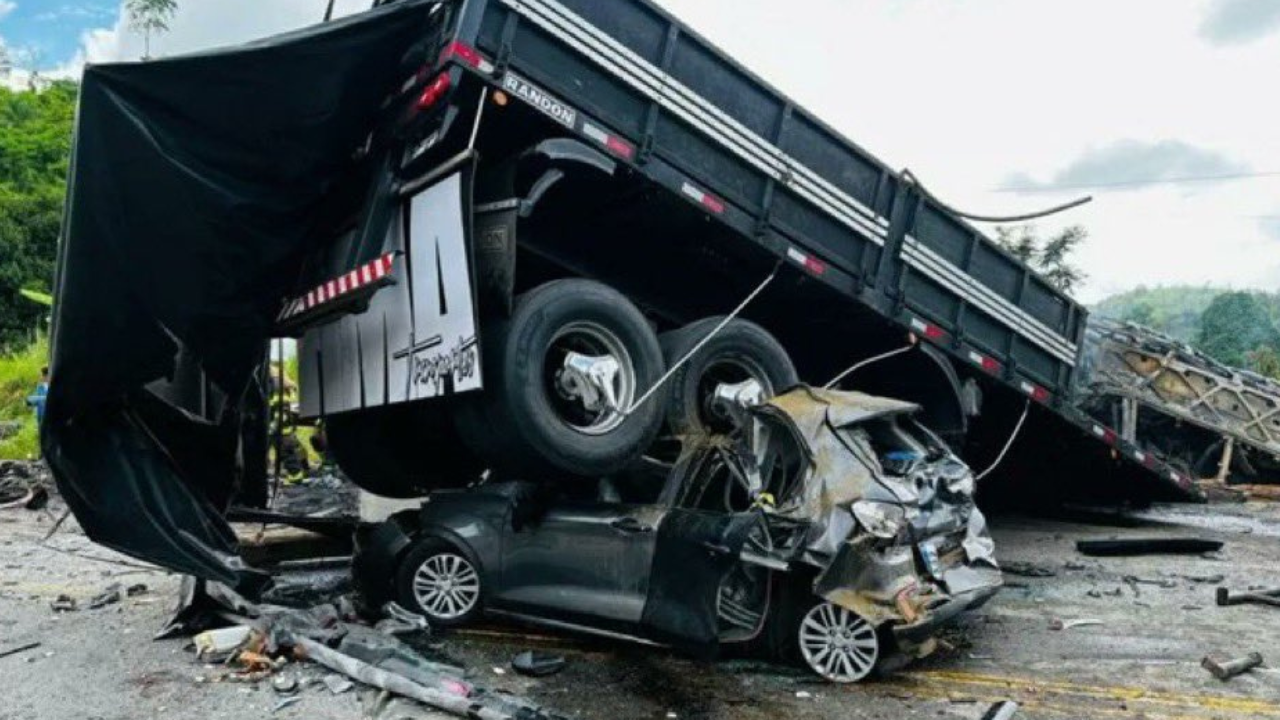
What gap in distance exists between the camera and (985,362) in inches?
287

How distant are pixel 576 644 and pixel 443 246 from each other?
2.37 meters

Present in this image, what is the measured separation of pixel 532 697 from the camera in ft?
14.4

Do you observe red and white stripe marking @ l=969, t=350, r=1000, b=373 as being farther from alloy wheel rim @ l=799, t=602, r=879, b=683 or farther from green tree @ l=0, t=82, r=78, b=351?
green tree @ l=0, t=82, r=78, b=351

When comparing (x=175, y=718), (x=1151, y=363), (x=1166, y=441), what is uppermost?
(x=1151, y=363)

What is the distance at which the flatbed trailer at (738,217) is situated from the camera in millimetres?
5078

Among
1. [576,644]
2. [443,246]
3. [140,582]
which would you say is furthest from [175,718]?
[140,582]

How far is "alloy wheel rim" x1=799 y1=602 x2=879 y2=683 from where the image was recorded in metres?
4.56

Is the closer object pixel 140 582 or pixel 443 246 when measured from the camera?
pixel 443 246

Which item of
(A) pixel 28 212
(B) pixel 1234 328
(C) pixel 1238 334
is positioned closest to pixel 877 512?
(A) pixel 28 212

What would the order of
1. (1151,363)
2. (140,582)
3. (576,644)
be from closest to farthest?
(576,644)
(140,582)
(1151,363)

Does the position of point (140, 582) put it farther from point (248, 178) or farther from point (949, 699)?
point (949, 699)

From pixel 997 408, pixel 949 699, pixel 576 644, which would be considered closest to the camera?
pixel 949 699

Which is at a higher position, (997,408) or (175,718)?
(997,408)

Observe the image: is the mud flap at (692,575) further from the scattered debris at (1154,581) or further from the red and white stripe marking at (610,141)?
the scattered debris at (1154,581)
